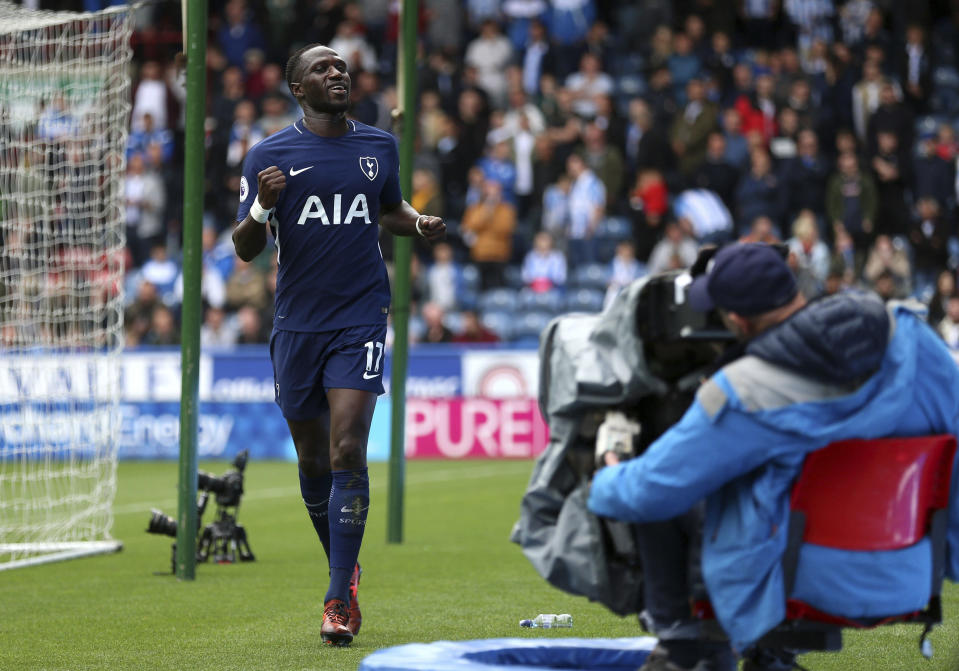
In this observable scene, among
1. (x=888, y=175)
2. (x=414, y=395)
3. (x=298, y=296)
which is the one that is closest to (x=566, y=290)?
(x=414, y=395)

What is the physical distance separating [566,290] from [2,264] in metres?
10.7

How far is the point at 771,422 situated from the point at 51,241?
802cm

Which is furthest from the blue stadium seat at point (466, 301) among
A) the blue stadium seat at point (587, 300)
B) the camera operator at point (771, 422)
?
the camera operator at point (771, 422)

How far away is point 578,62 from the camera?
23.6m

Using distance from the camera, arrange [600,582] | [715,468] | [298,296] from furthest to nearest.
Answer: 1. [298,296]
2. [600,582]
3. [715,468]

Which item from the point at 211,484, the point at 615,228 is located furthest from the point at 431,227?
the point at 615,228

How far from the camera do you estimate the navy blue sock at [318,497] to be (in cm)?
698

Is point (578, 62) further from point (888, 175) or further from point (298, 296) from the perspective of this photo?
point (298, 296)

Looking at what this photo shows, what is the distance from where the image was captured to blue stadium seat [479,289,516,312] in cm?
2097

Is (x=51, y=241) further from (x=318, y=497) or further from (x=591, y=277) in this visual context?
(x=591, y=277)

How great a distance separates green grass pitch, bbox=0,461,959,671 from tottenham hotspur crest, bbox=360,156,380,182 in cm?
195

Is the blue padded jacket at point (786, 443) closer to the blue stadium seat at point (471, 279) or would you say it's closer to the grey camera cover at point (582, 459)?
the grey camera cover at point (582, 459)

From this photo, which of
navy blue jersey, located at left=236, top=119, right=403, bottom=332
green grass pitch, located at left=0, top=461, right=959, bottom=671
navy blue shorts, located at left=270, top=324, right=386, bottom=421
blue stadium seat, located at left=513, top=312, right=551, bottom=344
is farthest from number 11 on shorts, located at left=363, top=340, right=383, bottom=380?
blue stadium seat, located at left=513, top=312, right=551, bottom=344

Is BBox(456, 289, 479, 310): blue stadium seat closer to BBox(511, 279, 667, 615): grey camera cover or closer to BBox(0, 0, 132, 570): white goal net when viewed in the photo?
BBox(0, 0, 132, 570): white goal net
